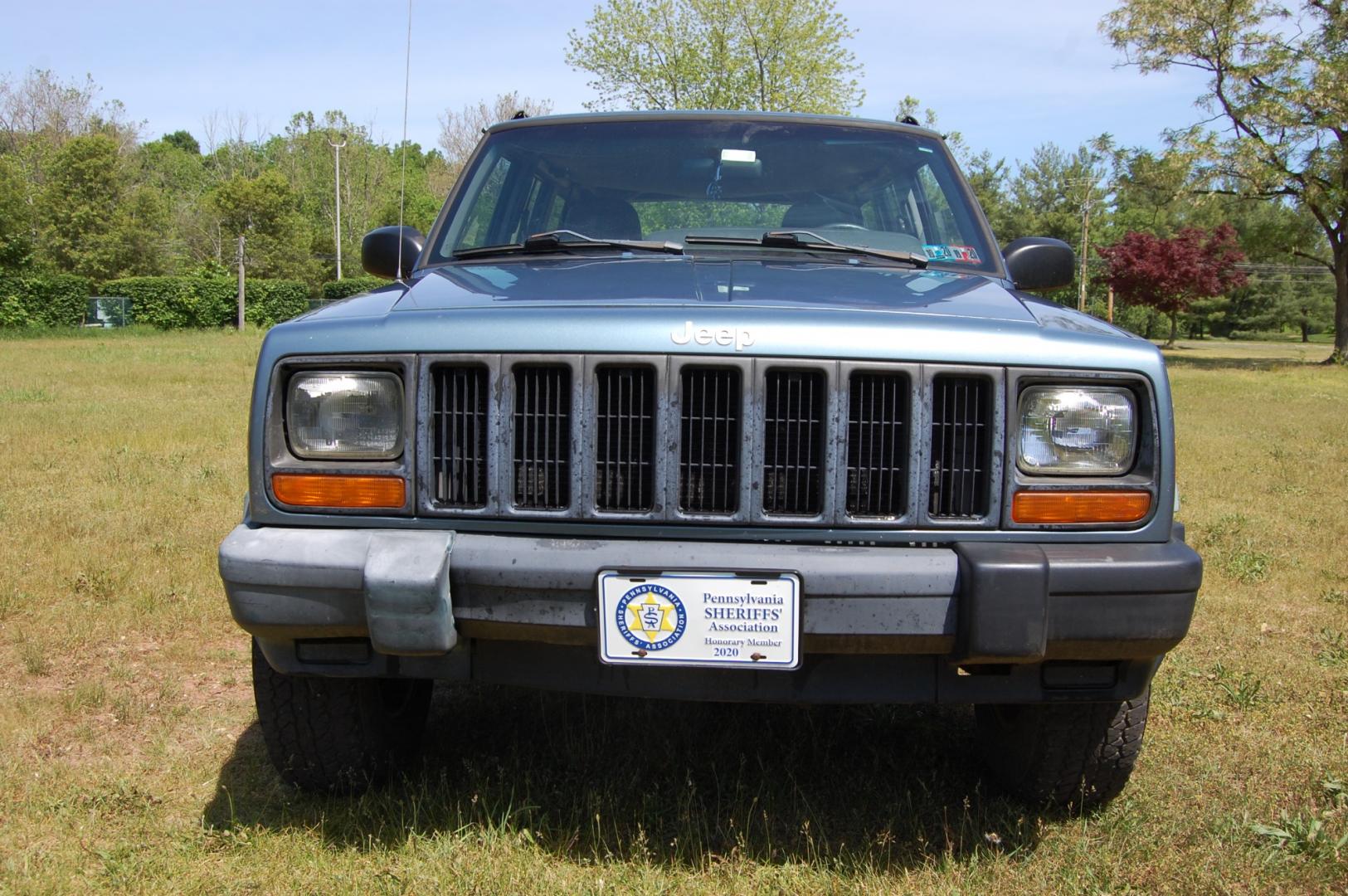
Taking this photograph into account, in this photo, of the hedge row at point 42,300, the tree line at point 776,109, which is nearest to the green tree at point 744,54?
the tree line at point 776,109

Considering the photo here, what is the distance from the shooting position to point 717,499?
7.68 feet

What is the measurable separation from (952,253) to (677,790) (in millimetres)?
1750

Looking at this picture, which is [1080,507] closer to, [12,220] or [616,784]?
[616,784]

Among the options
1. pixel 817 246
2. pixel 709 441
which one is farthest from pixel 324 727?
pixel 817 246

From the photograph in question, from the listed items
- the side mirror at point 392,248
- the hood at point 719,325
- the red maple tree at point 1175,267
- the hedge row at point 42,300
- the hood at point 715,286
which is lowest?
the hedge row at point 42,300

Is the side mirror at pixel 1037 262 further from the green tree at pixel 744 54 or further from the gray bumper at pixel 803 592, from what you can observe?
the green tree at pixel 744 54

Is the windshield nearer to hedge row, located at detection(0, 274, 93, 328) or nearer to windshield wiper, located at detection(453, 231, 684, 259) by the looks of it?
windshield wiper, located at detection(453, 231, 684, 259)

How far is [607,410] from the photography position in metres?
2.32

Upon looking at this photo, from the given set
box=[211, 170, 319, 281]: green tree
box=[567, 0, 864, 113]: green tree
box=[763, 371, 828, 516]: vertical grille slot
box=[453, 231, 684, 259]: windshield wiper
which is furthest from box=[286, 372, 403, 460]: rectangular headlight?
box=[211, 170, 319, 281]: green tree

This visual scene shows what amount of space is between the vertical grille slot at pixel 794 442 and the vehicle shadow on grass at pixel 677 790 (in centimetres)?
87

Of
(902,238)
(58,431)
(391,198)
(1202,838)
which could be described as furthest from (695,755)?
(391,198)

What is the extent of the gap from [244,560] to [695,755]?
4.85 ft

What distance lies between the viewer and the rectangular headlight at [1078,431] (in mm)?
2367

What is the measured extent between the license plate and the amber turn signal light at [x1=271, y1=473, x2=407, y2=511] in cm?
51
